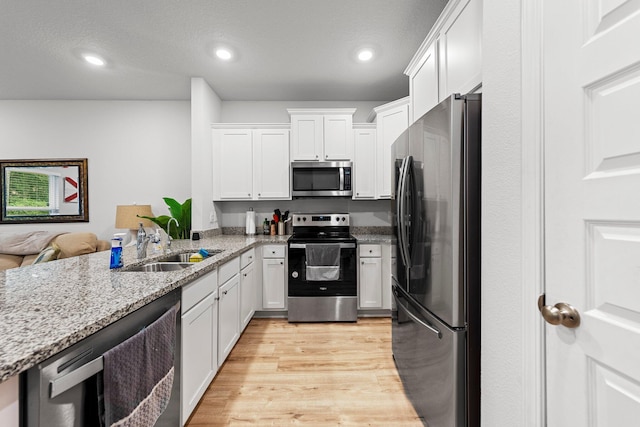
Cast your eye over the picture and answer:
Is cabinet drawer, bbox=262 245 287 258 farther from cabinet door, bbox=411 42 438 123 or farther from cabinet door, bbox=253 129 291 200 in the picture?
cabinet door, bbox=411 42 438 123

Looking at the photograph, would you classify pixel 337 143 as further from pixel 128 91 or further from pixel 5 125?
pixel 5 125

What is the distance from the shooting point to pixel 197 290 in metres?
1.57

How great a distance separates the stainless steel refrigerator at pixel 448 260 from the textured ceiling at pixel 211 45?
1339mm

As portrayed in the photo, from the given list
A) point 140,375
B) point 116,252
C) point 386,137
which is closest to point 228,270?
point 116,252

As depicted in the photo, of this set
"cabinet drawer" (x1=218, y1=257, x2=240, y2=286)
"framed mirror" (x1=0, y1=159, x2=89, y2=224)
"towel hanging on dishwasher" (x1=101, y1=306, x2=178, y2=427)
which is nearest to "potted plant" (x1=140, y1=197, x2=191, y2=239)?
"cabinet drawer" (x1=218, y1=257, x2=240, y2=286)

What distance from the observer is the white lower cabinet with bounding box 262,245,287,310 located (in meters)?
3.09

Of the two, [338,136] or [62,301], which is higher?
[338,136]

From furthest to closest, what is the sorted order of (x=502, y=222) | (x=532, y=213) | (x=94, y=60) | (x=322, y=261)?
(x=322, y=261) → (x=94, y=60) → (x=502, y=222) → (x=532, y=213)

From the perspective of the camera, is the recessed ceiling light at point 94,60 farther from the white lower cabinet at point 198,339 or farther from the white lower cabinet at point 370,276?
the white lower cabinet at point 370,276

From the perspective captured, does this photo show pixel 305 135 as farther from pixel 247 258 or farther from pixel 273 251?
pixel 247 258

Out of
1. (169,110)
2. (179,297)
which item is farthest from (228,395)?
(169,110)

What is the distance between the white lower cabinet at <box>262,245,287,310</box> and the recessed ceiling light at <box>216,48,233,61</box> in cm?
201

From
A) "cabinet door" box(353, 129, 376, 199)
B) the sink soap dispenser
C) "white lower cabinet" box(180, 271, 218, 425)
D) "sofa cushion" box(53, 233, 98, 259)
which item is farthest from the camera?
"cabinet door" box(353, 129, 376, 199)

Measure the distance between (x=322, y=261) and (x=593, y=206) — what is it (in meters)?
2.42
